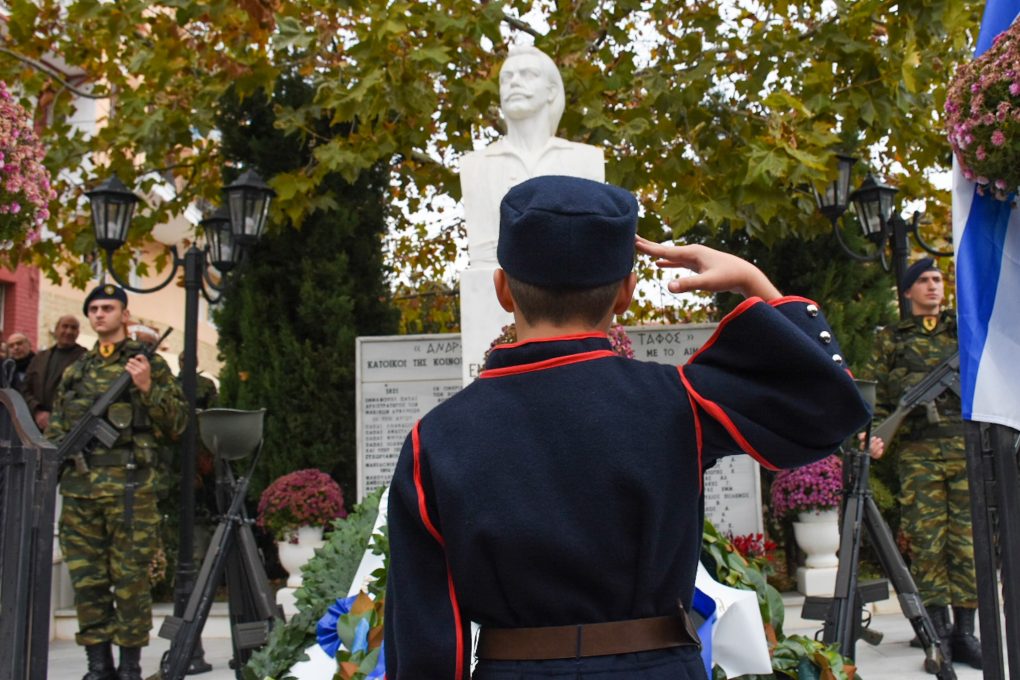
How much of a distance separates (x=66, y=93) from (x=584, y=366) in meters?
9.35

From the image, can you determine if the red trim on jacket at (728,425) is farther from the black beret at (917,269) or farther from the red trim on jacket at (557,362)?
the black beret at (917,269)

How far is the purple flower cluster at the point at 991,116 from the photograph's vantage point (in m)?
2.33

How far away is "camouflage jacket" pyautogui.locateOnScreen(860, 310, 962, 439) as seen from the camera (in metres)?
5.74

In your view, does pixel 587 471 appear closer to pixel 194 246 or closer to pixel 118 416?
pixel 118 416

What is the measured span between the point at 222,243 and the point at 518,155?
3412mm

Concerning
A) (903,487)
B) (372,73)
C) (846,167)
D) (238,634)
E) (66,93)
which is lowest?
(238,634)

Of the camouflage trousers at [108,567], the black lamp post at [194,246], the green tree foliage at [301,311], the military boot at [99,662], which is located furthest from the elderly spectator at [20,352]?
the military boot at [99,662]

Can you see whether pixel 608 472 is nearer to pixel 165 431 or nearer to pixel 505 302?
pixel 505 302

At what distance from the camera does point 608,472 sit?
5.02ft

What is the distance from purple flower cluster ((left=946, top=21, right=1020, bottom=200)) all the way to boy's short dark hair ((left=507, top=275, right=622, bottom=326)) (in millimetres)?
1264

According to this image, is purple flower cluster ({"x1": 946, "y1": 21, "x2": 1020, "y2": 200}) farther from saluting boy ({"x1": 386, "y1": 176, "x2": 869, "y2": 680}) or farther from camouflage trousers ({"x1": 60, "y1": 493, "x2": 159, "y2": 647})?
camouflage trousers ({"x1": 60, "y1": 493, "x2": 159, "y2": 647})

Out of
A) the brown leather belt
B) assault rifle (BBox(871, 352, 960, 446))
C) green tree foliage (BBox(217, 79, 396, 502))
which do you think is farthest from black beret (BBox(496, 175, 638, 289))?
green tree foliage (BBox(217, 79, 396, 502))

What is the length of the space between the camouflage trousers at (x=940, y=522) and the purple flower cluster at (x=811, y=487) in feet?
5.94

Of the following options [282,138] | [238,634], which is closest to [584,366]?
[238,634]
